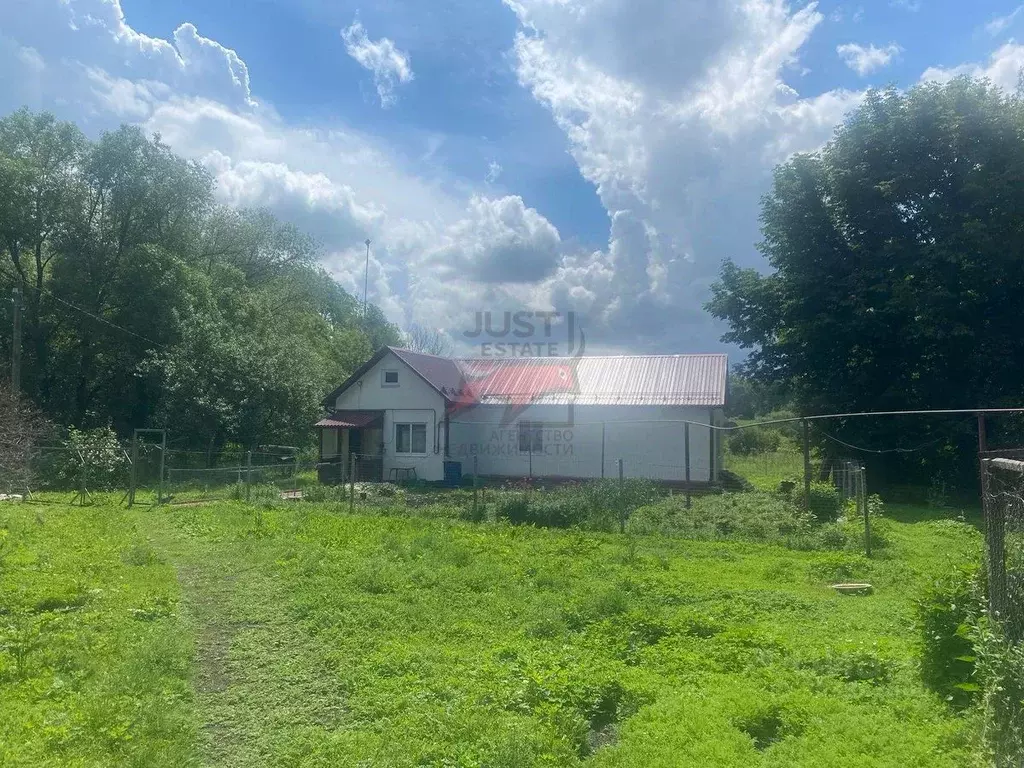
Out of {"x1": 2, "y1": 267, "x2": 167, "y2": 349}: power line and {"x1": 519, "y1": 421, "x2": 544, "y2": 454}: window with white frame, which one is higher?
{"x1": 2, "y1": 267, "x2": 167, "y2": 349}: power line

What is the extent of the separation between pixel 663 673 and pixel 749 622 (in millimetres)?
1855

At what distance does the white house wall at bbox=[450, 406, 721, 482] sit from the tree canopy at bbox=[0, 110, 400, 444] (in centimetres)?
689

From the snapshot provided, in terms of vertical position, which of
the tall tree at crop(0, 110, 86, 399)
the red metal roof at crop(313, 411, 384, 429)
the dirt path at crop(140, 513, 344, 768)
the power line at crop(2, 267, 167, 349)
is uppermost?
the tall tree at crop(0, 110, 86, 399)

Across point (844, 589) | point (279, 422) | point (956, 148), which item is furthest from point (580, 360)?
point (844, 589)

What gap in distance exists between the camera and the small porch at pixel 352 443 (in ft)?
78.9

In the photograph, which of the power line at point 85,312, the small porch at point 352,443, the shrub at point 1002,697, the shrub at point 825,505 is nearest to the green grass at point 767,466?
the shrub at point 825,505

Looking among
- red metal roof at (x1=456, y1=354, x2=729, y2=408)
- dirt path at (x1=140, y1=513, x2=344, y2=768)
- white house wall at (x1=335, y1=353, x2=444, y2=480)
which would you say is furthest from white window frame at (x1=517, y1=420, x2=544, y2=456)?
dirt path at (x1=140, y1=513, x2=344, y2=768)

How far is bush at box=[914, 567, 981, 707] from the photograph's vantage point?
17.0 feet

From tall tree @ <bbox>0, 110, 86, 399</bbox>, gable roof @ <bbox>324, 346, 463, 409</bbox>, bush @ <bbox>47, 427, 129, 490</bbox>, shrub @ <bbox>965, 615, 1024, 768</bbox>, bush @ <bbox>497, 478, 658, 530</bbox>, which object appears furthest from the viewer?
tall tree @ <bbox>0, 110, 86, 399</bbox>

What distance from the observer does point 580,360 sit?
27.0m

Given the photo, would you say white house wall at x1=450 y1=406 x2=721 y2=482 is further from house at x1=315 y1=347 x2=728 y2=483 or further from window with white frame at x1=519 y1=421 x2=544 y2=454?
window with white frame at x1=519 y1=421 x2=544 y2=454

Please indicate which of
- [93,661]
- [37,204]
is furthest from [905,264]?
[37,204]

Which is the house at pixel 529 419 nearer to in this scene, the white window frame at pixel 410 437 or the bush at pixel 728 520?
the white window frame at pixel 410 437

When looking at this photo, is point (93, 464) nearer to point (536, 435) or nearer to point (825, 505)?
point (536, 435)
